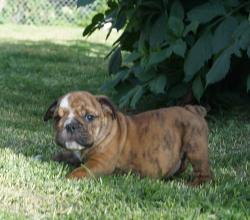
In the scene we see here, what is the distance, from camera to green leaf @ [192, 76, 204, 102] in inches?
274

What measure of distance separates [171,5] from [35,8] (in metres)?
14.9

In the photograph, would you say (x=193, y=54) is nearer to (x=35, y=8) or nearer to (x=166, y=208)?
(x=166, y=208)

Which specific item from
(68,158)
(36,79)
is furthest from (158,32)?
(36,79)

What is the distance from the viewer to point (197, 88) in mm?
6996

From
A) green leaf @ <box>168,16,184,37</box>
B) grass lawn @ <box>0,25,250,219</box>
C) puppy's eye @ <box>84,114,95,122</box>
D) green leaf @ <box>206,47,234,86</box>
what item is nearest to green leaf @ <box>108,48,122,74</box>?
grass lawn @ <box>0,25,250,219</box>

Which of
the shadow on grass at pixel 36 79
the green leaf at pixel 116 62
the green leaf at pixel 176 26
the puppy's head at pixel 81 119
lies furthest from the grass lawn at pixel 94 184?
the green leaf at pixel 176 26

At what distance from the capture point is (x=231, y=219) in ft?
13.3

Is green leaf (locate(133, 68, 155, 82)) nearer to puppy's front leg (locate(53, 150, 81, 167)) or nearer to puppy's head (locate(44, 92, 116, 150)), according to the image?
puppy's front leg (locate(53, 150, 81, 167))

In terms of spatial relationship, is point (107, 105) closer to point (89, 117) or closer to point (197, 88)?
point (89, 117)

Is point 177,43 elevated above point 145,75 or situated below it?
above

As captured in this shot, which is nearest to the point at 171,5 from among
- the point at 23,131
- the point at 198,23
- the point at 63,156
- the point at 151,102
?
the point at 198,23

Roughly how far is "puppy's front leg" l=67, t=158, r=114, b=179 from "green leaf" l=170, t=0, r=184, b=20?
97.9 inches

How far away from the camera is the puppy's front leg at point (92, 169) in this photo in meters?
4.71

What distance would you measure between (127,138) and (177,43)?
1895 mm
